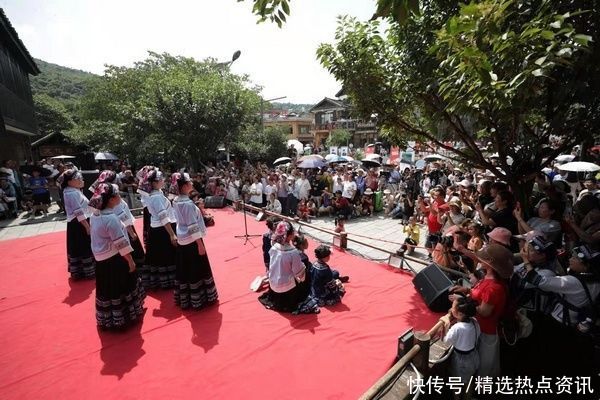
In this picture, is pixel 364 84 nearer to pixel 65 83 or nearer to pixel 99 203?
pixel 99 203

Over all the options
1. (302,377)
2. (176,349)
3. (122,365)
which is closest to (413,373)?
(302,377)

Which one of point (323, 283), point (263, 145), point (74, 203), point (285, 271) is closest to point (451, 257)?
point (323, 283)

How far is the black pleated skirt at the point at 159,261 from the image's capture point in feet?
18.2

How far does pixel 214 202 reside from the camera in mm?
12781

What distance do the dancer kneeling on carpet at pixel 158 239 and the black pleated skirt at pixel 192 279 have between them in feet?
1.73

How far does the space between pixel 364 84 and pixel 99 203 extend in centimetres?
451

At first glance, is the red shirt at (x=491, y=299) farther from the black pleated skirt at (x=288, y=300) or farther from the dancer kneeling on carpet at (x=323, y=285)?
the black pleated skirt at (x=288, y=300)

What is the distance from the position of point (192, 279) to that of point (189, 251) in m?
0.45

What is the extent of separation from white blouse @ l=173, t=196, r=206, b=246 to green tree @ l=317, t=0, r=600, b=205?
11.3 feet

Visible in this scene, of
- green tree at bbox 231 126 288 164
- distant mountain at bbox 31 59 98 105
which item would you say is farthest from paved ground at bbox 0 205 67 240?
distant mountain at bbox 31 59 98 105

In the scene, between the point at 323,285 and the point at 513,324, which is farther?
the point at 323,285

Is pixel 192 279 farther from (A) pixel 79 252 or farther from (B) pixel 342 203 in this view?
(B) pixel 342 203

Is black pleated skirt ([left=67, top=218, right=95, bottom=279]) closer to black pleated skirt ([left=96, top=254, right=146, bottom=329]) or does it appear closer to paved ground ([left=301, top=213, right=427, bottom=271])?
black pleated skirt ([left=96, top=254, right=146, bottom=329])

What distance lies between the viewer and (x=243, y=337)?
14.3ft
